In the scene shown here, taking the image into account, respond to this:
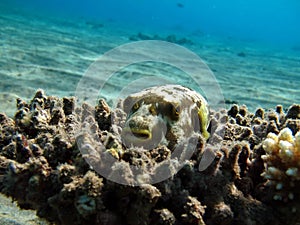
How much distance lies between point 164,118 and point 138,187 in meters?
0.89

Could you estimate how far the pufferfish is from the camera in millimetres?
2535

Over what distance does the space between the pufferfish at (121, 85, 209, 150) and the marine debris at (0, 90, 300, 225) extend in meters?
0.16

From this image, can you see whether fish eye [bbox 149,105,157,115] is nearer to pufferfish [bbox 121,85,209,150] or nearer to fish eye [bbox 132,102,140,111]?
pufferfish [bbox 121,85,209,150]

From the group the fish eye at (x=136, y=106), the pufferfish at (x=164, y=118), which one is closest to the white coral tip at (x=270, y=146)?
the pufferfish at (x=164, y=118)

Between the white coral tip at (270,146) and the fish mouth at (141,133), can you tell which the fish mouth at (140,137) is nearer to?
the fish mouth at (141,133)

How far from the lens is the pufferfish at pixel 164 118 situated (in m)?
2.54

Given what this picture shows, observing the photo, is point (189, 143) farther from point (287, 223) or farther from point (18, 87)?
point (18, 87)

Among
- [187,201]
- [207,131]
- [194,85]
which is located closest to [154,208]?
[187,201]

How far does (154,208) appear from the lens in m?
2.17

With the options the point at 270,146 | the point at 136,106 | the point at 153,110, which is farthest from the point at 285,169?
the point at 136,106

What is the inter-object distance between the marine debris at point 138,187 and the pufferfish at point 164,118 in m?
0.16

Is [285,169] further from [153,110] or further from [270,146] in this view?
[153,110]

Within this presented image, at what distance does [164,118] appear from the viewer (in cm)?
277

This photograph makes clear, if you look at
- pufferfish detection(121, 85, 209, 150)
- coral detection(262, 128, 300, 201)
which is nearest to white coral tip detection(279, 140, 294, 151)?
coral detection(262, 128, 300, 201)
